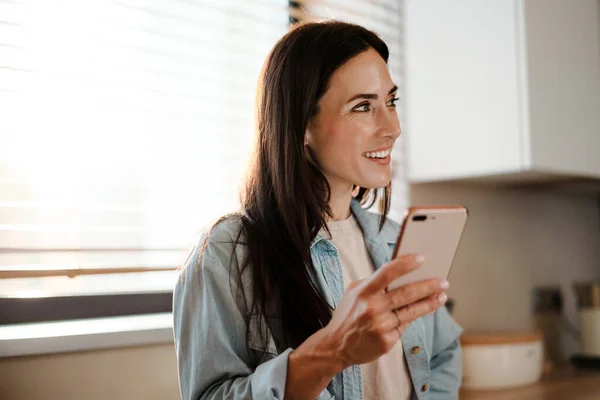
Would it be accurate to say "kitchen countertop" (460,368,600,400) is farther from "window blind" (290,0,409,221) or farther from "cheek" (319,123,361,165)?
"cheek" (319,123,361,165)

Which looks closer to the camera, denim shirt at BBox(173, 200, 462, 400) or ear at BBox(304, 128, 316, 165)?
denim shirt at BBox(173, 200, 462, 400)

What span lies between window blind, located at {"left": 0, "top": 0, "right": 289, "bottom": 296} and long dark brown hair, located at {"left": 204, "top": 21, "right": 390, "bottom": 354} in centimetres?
25

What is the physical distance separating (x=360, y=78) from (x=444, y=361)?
1.93ft

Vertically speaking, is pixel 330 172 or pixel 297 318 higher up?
pixel 330 172

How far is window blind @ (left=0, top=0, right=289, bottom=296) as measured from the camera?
48.2 inches

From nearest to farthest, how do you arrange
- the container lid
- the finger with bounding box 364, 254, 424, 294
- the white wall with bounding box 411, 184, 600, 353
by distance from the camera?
the finger with bounding box 364, 254, 424, 294, the container lid, the white wall with bounding box 411, 184, 600, 353

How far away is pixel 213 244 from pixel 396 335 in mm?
307

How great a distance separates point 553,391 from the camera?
5.52 ft

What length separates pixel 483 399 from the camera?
1.59m

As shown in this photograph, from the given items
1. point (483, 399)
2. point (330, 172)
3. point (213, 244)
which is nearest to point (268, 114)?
point (330, 172)

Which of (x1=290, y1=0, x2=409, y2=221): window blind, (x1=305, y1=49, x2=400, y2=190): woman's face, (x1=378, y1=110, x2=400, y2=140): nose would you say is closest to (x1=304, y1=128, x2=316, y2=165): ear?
(x1=305, y1=49, x2=400, y2=190): woman's face

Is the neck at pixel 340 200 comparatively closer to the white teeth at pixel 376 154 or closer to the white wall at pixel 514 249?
the white teeth at pixel 376 154

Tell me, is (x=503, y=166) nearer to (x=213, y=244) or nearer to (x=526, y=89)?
(x=526, y=89)

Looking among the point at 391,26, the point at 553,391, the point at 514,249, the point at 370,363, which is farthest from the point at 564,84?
the point at 370,363
